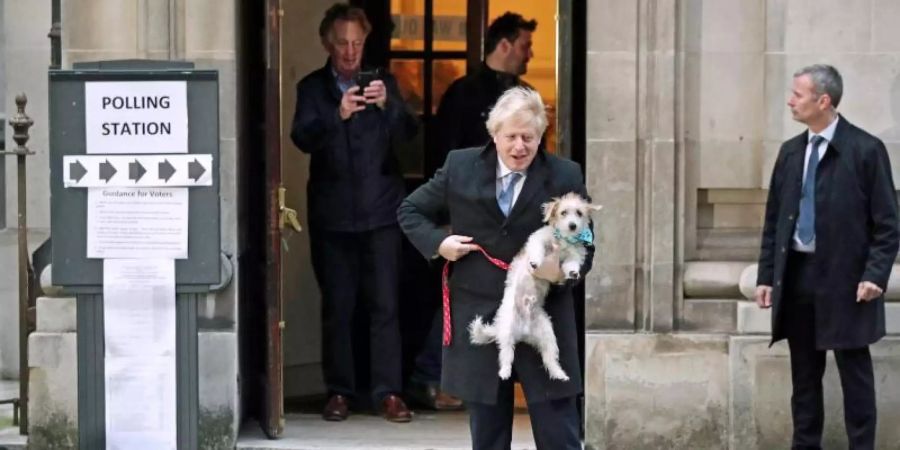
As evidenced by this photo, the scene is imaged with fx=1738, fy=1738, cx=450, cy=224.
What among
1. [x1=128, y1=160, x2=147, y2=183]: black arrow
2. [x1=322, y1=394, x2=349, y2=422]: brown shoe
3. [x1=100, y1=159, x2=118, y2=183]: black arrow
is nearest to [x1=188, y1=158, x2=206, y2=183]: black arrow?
[x1=128, y1=160, x2=147, y2=183]: black arrow

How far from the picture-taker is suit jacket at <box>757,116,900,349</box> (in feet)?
25.3

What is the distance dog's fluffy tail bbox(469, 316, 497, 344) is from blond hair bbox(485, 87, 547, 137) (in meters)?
0.72

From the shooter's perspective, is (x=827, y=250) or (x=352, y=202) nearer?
(x=827, y=250)

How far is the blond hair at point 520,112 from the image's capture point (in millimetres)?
6484

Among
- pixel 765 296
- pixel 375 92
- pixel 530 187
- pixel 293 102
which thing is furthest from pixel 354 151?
pixel 530 187

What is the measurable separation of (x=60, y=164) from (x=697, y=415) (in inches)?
131

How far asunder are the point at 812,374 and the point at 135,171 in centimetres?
319

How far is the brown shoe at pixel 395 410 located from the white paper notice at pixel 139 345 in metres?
2.15

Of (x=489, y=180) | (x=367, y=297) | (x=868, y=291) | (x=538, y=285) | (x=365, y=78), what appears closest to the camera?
(x=538, y=285)

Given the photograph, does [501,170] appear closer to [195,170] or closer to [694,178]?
[195,170]

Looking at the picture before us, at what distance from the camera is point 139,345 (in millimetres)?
7191

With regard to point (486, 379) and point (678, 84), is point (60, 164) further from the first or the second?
point (678, 84)

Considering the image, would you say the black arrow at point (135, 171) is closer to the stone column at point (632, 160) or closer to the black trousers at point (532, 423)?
the black trousers at point (532, 423)

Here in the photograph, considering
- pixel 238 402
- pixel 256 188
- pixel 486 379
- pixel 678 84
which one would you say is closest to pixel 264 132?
pixel 256 188
